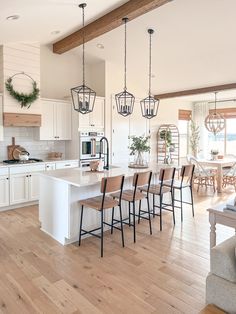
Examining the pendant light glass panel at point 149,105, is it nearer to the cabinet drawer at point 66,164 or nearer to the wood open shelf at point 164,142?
the cabinet drawer at point 66,164

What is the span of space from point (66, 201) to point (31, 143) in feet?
9.26

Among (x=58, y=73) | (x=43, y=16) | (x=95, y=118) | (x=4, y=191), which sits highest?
(x=43, y=16)

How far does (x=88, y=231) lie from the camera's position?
3764 mm

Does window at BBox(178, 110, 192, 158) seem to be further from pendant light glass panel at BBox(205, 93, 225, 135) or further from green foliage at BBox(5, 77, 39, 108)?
green foliage at BBox(5, 77, 39, 108)

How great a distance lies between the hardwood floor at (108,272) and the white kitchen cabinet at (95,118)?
8.81 ft

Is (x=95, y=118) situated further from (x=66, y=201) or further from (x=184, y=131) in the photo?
(x=184, y=131)

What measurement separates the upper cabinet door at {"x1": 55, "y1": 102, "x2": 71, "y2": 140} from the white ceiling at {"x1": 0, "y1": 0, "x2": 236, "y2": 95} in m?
1.37

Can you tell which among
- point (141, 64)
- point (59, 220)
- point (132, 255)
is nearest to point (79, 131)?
point (141, 64)

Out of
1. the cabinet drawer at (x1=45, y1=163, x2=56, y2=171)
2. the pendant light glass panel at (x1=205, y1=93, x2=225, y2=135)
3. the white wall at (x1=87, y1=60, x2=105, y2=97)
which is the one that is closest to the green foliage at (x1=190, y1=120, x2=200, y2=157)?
the pendant light glass panel at (x1=205, y1=93, x2=225, y2=135)

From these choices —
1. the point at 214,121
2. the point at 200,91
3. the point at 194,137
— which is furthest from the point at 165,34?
the point at 194,137

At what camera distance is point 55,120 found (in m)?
5.90

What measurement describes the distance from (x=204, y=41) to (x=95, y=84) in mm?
2838

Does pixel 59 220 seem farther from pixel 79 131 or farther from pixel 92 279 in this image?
pixel 79 131

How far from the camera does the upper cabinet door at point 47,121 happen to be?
5699 millimetres
